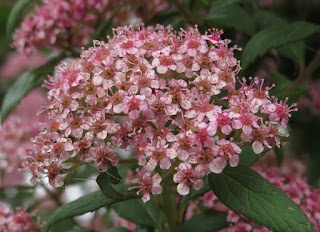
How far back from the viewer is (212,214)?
1.44 m

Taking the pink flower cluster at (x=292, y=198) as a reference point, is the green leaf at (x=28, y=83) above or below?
above

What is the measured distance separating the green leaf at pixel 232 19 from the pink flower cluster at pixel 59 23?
415mm

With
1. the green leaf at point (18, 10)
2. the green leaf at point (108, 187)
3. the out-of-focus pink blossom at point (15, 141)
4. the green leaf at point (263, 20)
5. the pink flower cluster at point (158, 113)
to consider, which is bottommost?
the out-of-focus pink blossom at point (15, 141)

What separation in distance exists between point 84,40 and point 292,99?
0.83m

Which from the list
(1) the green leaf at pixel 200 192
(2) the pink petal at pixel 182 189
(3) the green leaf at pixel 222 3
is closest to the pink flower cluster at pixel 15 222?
(1) the green leaf at pixel 200 192

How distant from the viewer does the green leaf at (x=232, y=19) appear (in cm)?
153

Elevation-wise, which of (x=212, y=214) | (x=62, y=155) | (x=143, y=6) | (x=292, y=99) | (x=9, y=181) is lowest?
(x=9, y=181)

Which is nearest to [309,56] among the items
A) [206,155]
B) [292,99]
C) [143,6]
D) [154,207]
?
[292,99]

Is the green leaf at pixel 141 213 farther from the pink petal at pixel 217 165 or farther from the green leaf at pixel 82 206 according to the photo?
the pink petal at pixel 217 165

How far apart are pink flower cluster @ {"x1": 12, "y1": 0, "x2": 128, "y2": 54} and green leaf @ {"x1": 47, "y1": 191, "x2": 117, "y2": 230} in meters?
0.66

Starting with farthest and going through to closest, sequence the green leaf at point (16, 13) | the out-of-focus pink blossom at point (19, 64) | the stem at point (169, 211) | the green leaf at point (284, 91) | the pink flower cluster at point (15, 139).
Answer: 1. the out-of-focus pink blossom at point (19, 64)
2. the pink flower cluster at point (15, 139)
3. the green leaf at point (16, 13)
4. the green leaf at point (284, 91)
5. the stem at point (169, 211)

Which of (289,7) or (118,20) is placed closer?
(118,20)

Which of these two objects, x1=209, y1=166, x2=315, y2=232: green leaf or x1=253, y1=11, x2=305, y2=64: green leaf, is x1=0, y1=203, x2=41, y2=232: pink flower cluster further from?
x1=253, y1=11, x2=305, y2=64: green leaf

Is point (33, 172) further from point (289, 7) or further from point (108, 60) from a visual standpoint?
point (289, 7)
